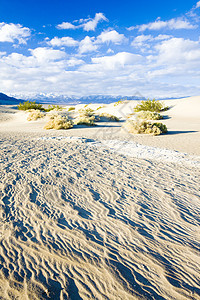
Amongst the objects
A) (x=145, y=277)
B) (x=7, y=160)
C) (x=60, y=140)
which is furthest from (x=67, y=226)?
(x=60, y=140)

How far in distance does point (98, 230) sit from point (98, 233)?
0.08 meters

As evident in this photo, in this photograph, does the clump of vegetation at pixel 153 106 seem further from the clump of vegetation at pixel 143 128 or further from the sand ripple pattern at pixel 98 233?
the sand ripple pattern at pixel 98 233

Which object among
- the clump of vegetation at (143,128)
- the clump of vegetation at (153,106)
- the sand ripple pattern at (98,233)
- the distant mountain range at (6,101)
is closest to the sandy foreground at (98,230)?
the sand ripple pattern at (98,233)

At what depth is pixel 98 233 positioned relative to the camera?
303 cm

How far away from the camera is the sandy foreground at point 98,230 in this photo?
222 cm

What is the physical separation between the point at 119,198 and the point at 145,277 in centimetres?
185

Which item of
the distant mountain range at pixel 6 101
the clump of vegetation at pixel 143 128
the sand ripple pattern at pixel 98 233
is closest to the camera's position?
the sand ripple pattern at pixel 98 233

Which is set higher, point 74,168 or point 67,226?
point 74,168

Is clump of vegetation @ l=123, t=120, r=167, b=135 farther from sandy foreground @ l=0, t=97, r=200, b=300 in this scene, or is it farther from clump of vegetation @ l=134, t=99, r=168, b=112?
clump of vegetation @ l=134, t=99, r=168, b=112

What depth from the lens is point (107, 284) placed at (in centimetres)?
221

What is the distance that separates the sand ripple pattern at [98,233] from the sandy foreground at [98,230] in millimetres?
11

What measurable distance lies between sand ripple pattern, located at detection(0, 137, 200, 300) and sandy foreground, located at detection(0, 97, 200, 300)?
1 centimetres

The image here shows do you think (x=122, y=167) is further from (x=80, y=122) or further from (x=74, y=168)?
(x=80, y=122)

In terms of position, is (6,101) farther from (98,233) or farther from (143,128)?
(98,233)
